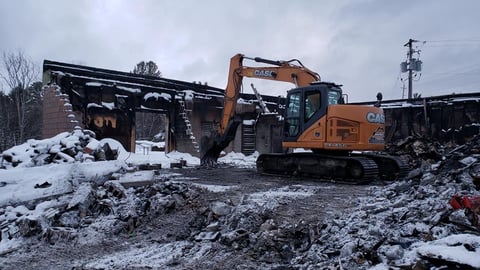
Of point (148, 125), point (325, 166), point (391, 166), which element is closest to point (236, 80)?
point (325, 166)

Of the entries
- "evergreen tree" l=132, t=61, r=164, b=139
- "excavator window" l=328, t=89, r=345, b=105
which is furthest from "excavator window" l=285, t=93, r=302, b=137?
"evergreen tree" l=132, t=61, r=164, b=139

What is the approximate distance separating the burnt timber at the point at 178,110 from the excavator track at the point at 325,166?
6730mm

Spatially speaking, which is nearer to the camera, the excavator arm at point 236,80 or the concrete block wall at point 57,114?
the excavator arm at point 236,80

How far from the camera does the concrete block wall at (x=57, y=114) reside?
1470 centimetres

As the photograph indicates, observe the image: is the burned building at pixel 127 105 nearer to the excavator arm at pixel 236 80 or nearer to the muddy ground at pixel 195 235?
the excavator arm at pixel 236 80

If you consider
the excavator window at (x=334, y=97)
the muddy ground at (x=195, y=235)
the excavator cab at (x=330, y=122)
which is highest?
the excavator window at (x=334, y=97)

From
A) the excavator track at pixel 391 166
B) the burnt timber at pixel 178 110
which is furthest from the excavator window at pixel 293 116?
the burnt timber at pixel 178 110

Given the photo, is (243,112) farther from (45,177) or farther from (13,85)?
(13,85)

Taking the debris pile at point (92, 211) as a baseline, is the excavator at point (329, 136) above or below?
above

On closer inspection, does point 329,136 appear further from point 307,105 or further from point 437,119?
point 437,119

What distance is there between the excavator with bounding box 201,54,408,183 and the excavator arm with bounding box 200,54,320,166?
1.7 inches

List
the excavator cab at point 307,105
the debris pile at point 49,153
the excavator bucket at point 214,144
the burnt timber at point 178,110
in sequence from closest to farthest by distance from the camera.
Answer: the debris pile at point 49,153 → the excavator cab at point 307,105 → the excavator bucket at point 214,144 → the burnt timber at point 178,110

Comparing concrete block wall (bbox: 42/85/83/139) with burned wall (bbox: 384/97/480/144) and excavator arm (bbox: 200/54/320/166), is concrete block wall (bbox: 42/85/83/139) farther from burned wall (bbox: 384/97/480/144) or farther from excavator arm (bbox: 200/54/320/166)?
burned wall (bbox: 384/97/480/144)

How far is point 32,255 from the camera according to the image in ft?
16.4
